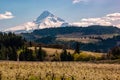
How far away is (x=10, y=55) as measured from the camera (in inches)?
7239

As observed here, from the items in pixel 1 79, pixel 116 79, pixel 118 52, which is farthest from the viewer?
pixel 118 52

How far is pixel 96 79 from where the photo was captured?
33188 millimetres

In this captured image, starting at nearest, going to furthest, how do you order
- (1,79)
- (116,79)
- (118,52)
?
1. (1,79)
2. (116,79)
3. (118,52)

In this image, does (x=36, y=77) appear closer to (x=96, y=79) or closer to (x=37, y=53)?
(x=96, y=79)

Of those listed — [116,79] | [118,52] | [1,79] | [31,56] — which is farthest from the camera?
[31,56]

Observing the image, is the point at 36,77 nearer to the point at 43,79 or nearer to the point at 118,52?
the point at 43,79

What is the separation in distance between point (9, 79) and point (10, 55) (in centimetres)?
15361

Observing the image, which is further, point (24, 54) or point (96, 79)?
point (24, 54)

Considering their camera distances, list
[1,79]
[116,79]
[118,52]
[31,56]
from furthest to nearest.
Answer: [31,56]
[118,52]
[116,79]
[1,79]

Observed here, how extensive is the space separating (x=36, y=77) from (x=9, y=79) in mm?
3892

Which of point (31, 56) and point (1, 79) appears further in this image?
point (31, 56)

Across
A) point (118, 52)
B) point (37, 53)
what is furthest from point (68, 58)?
point (118, 52)

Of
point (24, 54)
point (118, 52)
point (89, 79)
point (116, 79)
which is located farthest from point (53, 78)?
point (24, 54)

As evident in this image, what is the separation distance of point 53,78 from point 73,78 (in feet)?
6.69
